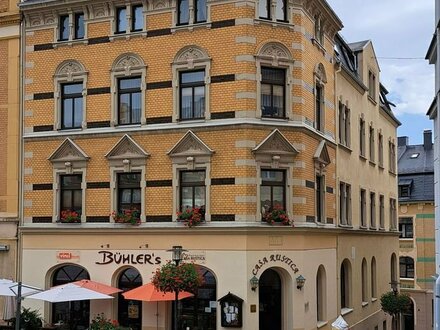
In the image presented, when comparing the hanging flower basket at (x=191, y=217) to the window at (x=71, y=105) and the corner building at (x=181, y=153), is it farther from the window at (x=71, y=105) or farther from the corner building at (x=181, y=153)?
the window at (x=71, y=105)

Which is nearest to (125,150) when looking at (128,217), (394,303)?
(128,217)

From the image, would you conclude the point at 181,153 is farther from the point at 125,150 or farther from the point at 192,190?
the point at 125,150

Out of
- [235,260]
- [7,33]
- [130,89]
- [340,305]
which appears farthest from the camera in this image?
[340,305]

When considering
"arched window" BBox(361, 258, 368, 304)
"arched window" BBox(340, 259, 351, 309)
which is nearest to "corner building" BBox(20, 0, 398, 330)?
"arched window" BBox(340, 259, 351, 309)

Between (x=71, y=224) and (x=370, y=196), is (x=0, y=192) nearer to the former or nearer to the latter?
(x=71, y=224)

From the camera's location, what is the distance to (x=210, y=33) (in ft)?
78.1

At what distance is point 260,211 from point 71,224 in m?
7.10

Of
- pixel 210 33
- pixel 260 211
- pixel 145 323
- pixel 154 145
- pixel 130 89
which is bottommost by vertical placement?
pixel 145 323

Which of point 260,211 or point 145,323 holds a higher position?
point 260,211

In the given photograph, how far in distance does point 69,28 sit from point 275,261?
1155 centimetres

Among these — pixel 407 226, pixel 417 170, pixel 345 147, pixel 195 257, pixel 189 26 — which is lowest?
pixel 195 257

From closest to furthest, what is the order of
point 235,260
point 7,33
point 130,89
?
point 235,260, point 130,89, point 7,33

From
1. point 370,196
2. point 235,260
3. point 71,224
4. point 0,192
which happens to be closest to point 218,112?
point 235,260

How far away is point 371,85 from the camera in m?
36.9
